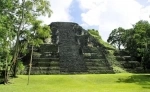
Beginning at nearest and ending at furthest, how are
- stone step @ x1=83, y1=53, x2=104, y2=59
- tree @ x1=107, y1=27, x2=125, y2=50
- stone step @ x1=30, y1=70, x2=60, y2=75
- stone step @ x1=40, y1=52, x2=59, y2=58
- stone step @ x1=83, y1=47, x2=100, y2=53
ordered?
stone step @ x1=30, y1=70, x2=60, y2=75 < stone step @ x1=40, y1=52, x2=59, y2=58 < stone step @ x1=83, y1=53, x2=104, y2=59 < stone step @ x1=83, y1=47, x2=100, y2=53 < tree @ x1=107, y1=27, x2=125, y2=50

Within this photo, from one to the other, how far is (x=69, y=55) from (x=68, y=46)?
3.68m

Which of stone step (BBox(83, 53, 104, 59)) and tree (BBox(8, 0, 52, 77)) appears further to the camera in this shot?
stone step (BBox(83, 53, 104, 59))

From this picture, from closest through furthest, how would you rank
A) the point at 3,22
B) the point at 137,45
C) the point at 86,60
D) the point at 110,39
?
the point at 3,22
the point at 86,60
the point at 137,45
the point at 110,39

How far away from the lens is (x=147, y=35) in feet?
147

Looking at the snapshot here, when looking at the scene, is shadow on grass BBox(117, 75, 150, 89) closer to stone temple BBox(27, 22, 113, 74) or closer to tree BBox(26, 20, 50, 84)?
stone temple BBox(27, 22, 113, 74)

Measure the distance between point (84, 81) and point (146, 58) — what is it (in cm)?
1515

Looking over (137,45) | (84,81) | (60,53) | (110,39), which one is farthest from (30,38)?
(110,39)

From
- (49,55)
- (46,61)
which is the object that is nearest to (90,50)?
(49,55)

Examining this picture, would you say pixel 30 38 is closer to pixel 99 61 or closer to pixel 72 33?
pixel 99 61

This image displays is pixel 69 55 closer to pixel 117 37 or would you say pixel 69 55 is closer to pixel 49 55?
pixel 49 55

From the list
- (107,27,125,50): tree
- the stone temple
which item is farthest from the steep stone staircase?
(107,27,125,50): tree

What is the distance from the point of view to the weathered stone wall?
41844 millimetres

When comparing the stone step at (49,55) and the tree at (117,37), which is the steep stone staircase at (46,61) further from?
the tree at (117,37)

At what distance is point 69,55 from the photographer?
44844mm
